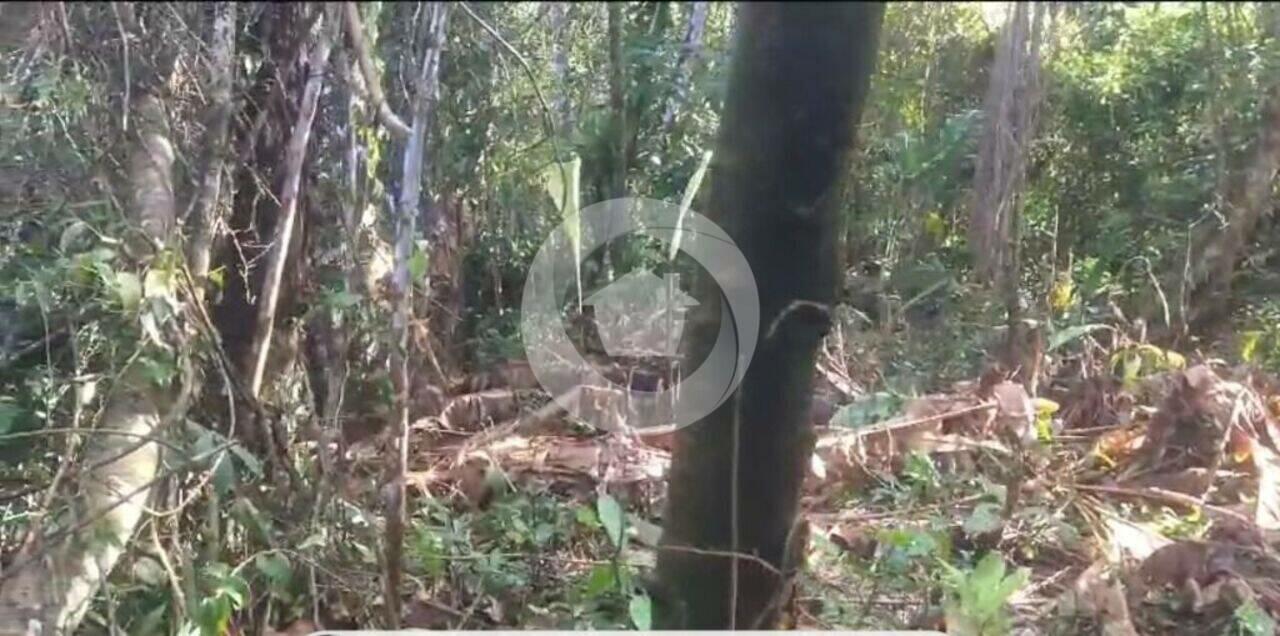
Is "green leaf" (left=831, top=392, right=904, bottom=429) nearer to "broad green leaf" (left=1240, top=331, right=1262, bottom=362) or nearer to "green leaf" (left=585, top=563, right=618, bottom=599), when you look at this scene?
"green leaf" (left=585, top=563, right=618, bottom=599)

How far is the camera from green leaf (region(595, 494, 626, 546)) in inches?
40.1

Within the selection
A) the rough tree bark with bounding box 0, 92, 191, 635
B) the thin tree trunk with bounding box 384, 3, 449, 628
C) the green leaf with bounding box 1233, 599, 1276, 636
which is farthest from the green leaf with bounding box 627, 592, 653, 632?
the green leaf with bounding box 1233, 599, 1276, 636

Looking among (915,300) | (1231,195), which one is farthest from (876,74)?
(1231,195)

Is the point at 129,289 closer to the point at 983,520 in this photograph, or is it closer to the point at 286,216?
the point at 286,216

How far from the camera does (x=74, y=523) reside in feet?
3.14

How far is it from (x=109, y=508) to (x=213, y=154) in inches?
12.1

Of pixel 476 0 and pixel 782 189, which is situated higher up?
pixel 476 0

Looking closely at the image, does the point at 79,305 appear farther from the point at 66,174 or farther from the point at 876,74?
the point at 876,74

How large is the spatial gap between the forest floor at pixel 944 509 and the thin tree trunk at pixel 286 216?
5.6 inches

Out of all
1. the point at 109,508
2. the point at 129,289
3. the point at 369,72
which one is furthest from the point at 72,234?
the point at 369,72

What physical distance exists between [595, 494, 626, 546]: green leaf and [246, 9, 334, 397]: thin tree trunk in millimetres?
318

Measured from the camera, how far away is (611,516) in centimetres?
A: 103

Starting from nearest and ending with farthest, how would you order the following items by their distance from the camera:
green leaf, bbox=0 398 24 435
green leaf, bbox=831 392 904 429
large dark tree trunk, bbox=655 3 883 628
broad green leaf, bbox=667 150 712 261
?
large dark tree trunk, bbox=655 3 883 628, broad green leaf, bbox=667 150 712 261, green leaf, bbox=831 392 904 429, green leaf, bbox=0 398 24 435

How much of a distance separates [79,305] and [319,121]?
1.03 feet
